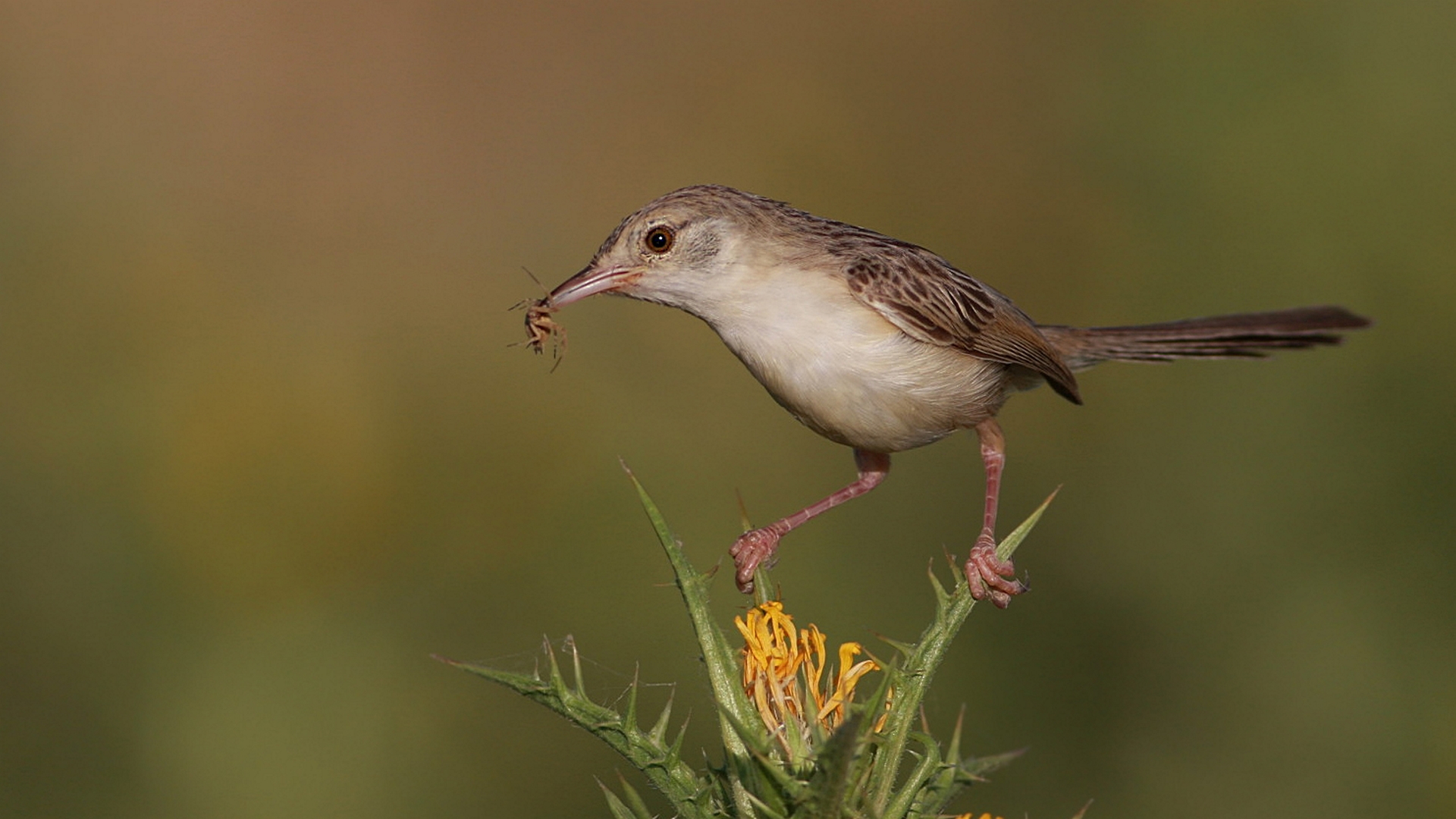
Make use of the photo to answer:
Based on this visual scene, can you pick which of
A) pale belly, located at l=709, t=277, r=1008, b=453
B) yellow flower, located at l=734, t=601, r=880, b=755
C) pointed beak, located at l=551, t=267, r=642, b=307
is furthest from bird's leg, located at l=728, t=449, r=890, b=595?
yellow flower, located at l=734, t=601, r=880, b=755

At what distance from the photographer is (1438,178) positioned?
6402 mm

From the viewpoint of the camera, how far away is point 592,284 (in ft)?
12.4

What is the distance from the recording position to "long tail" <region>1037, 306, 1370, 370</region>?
3.96 m

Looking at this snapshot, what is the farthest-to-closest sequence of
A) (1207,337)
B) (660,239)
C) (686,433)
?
(686,433) → (1207,337) → (660,239)

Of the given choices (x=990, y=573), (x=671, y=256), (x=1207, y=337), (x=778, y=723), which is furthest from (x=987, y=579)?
(x=1207, y=337)

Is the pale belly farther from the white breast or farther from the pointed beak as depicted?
the pointed beak

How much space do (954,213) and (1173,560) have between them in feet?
9.69

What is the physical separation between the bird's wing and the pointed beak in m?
0.64

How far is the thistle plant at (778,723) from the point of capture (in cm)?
237

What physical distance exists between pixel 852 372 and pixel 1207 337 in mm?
1481

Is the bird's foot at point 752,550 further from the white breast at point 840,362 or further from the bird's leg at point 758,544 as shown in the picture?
the white breast at point 840,362

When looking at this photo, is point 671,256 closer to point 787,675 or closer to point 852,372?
point 852,372

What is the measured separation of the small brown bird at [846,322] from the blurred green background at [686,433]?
87.8 inches

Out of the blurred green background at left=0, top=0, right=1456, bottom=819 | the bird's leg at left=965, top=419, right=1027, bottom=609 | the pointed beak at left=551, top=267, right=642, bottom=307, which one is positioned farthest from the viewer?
the blurred green background at left=0, top=0, right=1456, bottom=819
